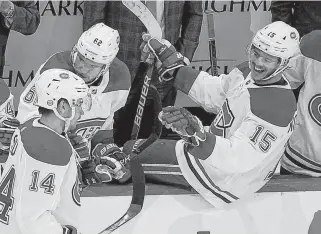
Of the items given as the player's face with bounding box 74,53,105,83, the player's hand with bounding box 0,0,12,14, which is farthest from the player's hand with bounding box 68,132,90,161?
the player's hand with bounding box 0,0,12,14

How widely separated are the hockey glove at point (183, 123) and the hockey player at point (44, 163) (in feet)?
1.02

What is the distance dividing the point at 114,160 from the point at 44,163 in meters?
0.69

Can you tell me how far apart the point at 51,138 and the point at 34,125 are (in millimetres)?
74

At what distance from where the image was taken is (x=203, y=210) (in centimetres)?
369

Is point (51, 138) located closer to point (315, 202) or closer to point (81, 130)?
point (81, 130)

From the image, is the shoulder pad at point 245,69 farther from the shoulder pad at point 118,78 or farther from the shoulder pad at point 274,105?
the shoulder pad at point 118,78

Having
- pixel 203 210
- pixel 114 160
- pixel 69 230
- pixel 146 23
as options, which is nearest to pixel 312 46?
pixel 146 23

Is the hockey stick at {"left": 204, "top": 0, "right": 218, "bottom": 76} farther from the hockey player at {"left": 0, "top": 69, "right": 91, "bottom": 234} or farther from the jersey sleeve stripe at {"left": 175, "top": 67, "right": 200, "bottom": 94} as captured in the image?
the hockey player at {"left": 0, "top": 69, "right": 91, "bottom": 234}

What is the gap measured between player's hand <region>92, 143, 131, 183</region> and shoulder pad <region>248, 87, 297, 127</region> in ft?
1.78

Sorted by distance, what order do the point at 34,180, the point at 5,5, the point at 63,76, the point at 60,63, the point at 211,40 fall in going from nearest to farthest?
the point at 34,180
the point at 63,76
the point at 60,63
the point at 5,5
the point at 211,40

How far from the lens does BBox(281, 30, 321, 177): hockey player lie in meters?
3.75

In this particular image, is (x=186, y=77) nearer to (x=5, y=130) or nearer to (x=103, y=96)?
(x=103, y=96)

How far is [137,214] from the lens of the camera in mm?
3602

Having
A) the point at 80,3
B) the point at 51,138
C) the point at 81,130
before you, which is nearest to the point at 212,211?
the point at 81,130
